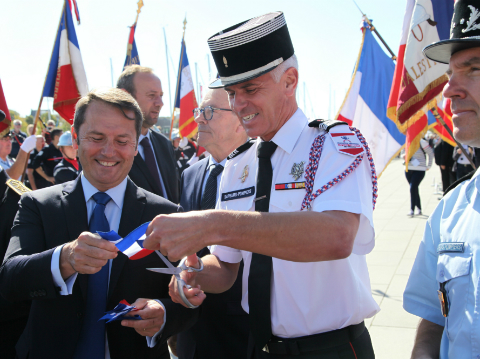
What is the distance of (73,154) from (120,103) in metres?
4.51

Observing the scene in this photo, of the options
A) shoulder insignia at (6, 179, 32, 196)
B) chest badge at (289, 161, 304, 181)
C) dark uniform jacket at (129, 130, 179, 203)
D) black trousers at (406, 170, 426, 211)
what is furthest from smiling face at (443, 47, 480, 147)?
black trousers at (406, 170, 426, 211)

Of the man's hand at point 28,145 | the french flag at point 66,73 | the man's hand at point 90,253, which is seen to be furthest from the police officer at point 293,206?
the french flag at point 66,73

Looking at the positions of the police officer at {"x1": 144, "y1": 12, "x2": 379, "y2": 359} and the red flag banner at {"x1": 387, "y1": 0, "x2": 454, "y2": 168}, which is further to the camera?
the red flag banner at {"x1": 387, "y1": 0, "x2": 454, "y2": 168}

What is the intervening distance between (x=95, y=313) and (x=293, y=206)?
1107 mm

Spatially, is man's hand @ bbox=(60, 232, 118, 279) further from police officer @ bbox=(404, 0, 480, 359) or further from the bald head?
the bald head

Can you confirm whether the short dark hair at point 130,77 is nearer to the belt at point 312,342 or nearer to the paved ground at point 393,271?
the belt at point 312,342

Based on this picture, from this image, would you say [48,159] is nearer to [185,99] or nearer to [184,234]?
[185,99]

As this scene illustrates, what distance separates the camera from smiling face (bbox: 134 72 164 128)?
4062 mm

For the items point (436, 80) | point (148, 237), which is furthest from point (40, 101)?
point (436, 80)

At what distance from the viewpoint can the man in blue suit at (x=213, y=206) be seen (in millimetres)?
2510

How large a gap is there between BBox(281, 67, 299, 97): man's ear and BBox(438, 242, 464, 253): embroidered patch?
91cm

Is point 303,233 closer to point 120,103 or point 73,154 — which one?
point 120,103

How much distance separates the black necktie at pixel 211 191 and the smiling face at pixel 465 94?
173cm

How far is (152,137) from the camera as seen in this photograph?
4.07m
